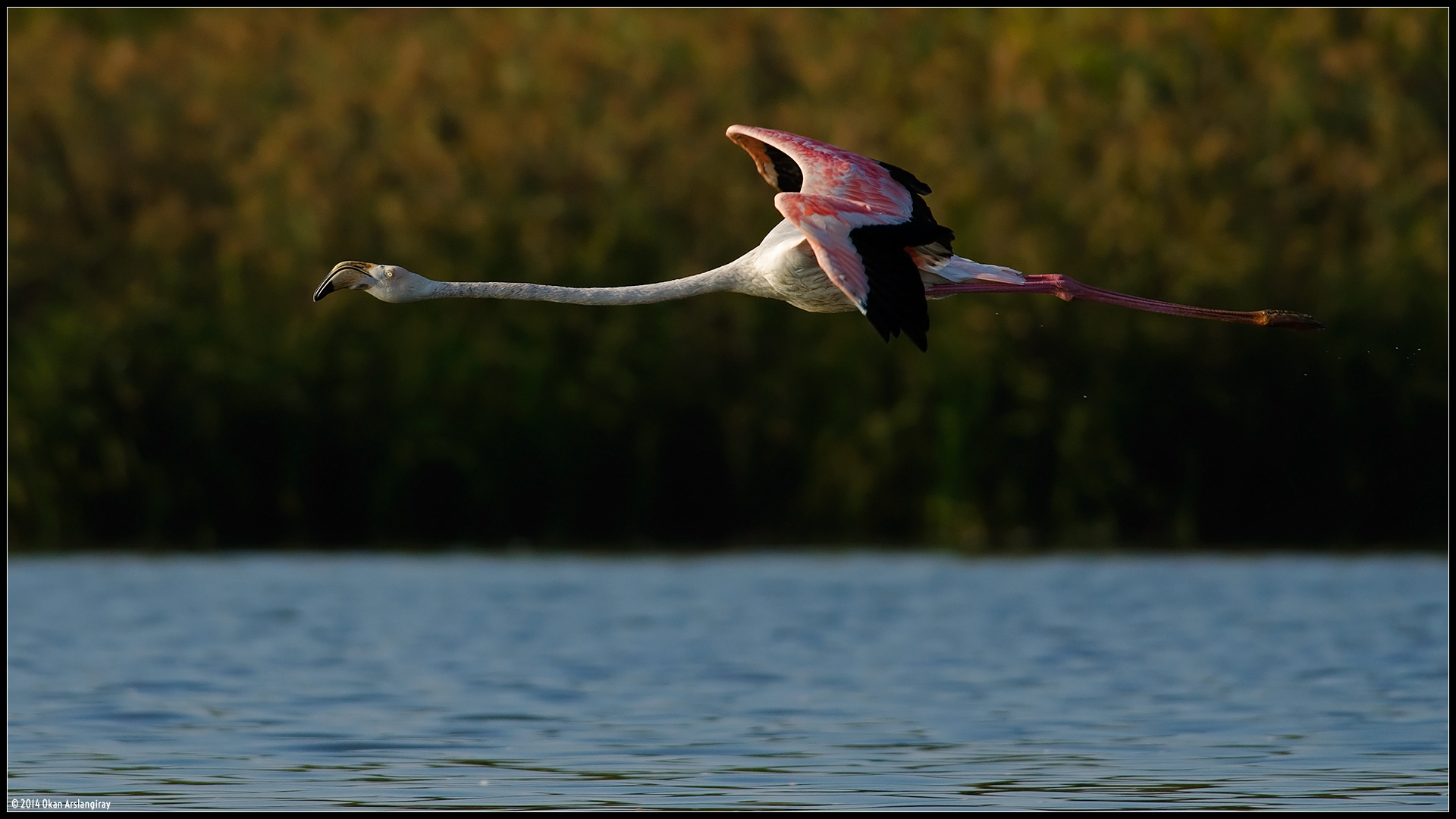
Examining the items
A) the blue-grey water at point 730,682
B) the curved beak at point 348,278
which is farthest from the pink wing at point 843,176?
the blue-grey water at point 730,682

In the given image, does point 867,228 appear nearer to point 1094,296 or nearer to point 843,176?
point 843,176

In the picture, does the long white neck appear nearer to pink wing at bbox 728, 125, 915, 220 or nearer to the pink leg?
pink wing at bbox 728, 125, 915, 220

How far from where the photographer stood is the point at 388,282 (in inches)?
469

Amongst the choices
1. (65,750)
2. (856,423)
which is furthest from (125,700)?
(856,423)

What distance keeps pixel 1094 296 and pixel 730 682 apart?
465 cm

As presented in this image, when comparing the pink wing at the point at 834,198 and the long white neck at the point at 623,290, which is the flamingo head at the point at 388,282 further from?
the pink wing at the point at 834,198

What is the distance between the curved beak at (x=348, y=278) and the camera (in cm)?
1157

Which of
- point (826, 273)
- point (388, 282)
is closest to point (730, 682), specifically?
point (388, 282)

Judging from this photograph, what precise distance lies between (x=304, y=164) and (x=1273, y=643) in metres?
10.8

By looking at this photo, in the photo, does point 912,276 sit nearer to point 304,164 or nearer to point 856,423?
point 856,423

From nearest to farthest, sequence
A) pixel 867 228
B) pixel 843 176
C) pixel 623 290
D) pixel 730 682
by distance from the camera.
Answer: pixel 867 228
pixel 843 176
pixel 623 290
pixel 730 682

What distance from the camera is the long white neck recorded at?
11.5 metres

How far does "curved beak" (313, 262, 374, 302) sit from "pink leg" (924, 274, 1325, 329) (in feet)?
9.10

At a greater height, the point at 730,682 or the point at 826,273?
the point at 826,273
